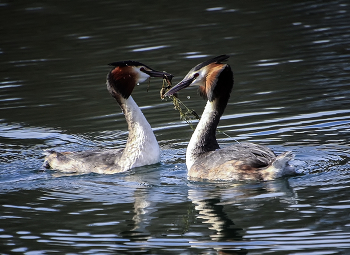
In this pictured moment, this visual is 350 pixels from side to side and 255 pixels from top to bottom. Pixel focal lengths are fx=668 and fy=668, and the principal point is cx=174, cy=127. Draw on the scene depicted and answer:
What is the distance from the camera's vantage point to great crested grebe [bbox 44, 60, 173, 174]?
9133 millimetres

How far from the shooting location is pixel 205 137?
8891mm

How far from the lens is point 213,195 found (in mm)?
7656

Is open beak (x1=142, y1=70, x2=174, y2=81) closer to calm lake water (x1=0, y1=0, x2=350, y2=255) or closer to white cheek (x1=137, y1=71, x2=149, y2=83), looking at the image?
white cheek (x1=137, y1=71, x2=149, y2=83)

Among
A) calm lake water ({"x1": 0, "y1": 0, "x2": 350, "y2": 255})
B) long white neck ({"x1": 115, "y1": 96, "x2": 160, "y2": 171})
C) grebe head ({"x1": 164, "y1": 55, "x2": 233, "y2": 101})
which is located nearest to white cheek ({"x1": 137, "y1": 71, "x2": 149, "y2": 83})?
long white neck ({"x1": 115, "y1": 96, "x2": 160, "y2": 171})

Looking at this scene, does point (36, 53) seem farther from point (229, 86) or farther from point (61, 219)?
point (61, 219)

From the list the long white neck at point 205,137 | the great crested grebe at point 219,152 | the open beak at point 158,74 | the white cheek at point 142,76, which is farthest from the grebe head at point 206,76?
the white cheek at point 142,76

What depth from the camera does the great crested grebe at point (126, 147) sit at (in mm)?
9133

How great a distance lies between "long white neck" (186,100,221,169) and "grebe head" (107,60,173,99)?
0.78 meters

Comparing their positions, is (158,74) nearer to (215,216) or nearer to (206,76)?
(206,76)

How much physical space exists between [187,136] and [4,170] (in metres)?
2.90

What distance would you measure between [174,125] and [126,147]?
204 cm

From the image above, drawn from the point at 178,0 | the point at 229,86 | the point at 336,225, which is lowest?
the point at 336,225

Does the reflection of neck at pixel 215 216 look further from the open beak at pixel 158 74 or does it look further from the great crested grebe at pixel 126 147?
the open beak at pixel 158 74

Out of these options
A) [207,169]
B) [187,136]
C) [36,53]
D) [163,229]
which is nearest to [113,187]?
[207,169]
